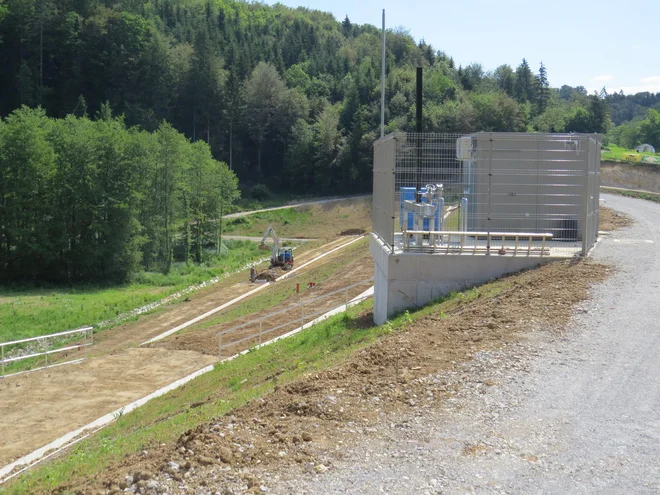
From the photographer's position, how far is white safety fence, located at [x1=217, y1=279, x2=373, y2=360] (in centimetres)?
2120

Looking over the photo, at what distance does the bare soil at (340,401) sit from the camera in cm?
703

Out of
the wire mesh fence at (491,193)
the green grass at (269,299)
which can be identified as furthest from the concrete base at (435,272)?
the green grass at (269,299)

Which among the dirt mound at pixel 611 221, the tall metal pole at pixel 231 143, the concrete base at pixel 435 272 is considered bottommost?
the concrete base at pixel 435 272

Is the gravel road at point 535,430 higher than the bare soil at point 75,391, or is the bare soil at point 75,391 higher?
the gravel road at point 535,430

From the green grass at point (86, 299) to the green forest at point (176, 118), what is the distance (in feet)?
10.5

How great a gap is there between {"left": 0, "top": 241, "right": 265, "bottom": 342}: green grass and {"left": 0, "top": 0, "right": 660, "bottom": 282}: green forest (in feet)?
10.5

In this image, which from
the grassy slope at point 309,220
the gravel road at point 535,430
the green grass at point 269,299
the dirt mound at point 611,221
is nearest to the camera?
the gravel road at point 535,430

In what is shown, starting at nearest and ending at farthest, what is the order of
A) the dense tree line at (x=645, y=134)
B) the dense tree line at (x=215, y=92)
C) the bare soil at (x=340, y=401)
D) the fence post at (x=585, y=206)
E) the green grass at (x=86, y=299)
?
the bare soil at (x=340, y=401) < the fence post at (x=585, y=206) < the green grass at (x=86, y=299) < the dense tree line at (x=215, y=92) < the dense tree line at (x=645, y=134)

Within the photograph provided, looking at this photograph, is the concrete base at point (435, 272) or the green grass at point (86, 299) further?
the green grass at point (86, 299)

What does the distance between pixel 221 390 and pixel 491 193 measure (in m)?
7.70

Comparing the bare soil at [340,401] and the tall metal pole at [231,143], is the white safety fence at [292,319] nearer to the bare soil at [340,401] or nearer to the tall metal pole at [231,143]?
the bare soil at [340,401]

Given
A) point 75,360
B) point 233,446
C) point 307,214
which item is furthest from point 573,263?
point 307,214

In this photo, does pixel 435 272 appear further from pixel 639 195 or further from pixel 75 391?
pixel 639 195

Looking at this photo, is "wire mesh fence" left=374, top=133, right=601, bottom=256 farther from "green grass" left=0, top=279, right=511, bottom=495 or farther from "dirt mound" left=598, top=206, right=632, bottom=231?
"dirt mound" left=598, top=206, right=632, bottom=231
